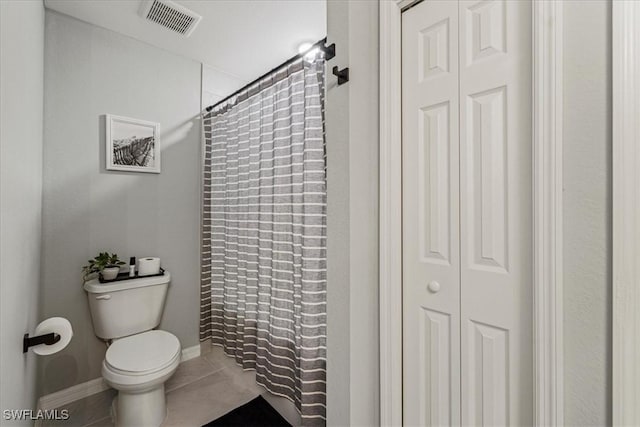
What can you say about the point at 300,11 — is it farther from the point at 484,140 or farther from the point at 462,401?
the point at 462,401

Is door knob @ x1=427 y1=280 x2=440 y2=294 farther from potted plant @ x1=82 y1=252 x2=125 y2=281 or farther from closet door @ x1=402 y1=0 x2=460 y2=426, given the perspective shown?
potted plant @ x1=82 y1=252 x2=125 y2=281

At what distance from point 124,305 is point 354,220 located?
1.70 metres

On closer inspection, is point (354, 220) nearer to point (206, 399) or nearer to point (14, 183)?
point (14, 183)

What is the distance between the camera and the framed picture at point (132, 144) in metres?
1.95

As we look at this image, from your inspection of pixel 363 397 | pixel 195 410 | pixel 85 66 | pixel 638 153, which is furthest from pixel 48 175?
pixel 638 153

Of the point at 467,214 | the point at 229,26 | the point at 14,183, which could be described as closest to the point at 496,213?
the point at 467,214

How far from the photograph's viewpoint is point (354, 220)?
962mm

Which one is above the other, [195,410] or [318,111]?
[318,111]

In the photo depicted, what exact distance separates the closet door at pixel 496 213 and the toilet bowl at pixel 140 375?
1439mm

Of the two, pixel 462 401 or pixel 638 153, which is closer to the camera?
pixel 638 153

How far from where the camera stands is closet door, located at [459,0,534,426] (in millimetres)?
664

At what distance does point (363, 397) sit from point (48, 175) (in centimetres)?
214

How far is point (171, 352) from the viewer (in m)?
1.59

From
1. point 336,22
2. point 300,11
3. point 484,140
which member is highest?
point 300,11
